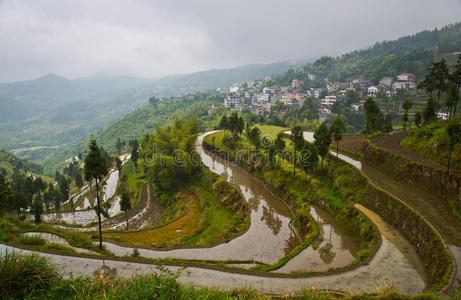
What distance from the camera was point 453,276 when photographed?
39.3 feet

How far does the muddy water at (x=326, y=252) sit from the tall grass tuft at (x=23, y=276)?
1359 centimetres

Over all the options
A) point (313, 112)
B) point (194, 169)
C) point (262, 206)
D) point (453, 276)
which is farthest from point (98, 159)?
point (313, 112)

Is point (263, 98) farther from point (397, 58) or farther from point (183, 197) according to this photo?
point (183, 197)

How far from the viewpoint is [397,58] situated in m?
120

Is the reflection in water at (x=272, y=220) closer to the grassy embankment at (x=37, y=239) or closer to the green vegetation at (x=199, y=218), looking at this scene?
the green vegetation at (x=199, y=218)

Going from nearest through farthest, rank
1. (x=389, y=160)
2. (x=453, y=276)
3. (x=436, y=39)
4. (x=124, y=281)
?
(x=124, y=281)
(x=453, y=276)
(x=389, y=160)
(x=436, y=39)

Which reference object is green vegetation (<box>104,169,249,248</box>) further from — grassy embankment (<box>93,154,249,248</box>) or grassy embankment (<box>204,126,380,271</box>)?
grassy embankment (<box>204,126,380,271</box>)

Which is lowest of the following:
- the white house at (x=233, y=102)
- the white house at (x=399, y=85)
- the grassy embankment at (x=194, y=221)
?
the grassy embankment at (x=194, y=221)

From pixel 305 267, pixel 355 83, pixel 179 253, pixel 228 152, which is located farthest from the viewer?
pixel 355 83

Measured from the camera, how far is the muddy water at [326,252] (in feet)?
55.6

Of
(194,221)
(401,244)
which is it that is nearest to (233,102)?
(194,221)

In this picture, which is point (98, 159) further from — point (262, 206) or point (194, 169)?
point (194, 169)

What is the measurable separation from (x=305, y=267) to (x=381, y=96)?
85571 mm

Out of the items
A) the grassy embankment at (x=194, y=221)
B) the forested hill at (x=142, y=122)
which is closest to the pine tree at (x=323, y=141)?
the grassy embankment at (x=194, y=221)
